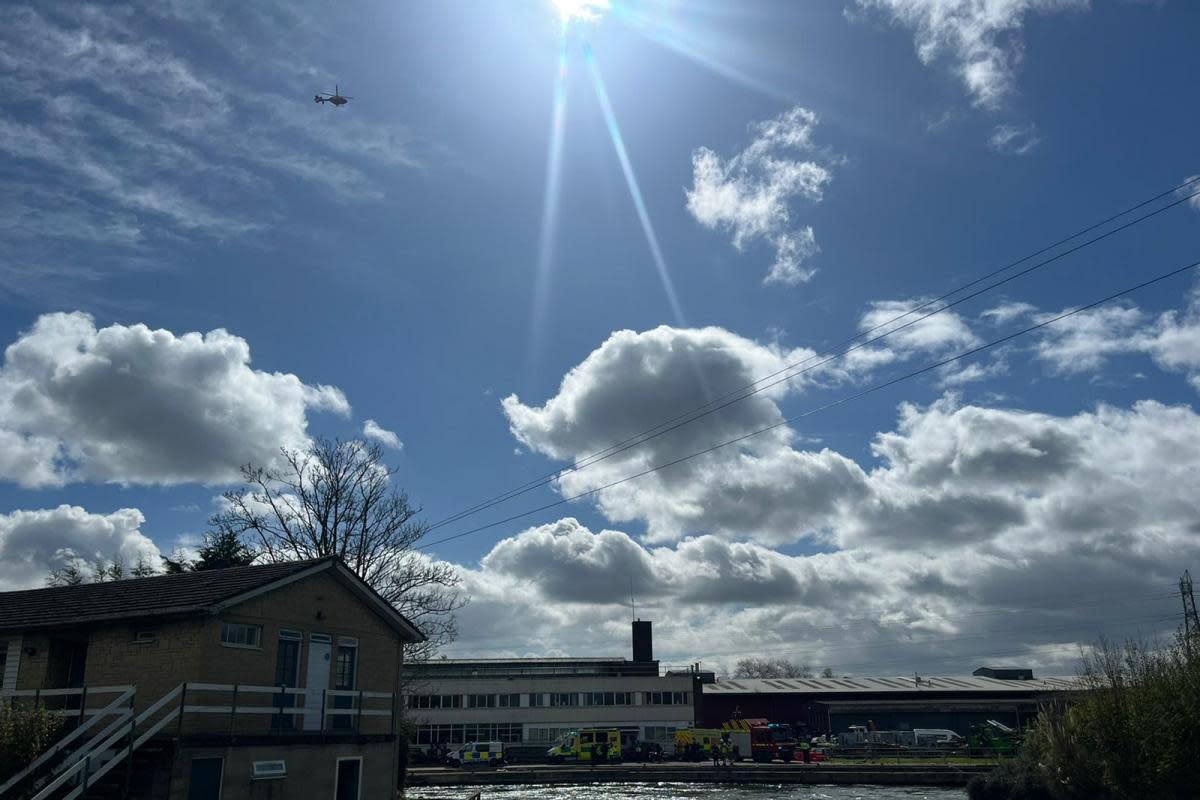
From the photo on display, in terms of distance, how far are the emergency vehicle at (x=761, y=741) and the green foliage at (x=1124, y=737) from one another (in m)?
35.8

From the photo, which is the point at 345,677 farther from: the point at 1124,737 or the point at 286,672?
the point at 1124,737

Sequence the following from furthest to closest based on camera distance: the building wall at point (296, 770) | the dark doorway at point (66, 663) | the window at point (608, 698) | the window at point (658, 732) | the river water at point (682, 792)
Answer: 1. the window at point (608, 698)
2. the window at point (658, 732)
3. the river water at point (682, 792)
4. the dark doorway at point (66, 663)
5. the building wall at point (296, 770)

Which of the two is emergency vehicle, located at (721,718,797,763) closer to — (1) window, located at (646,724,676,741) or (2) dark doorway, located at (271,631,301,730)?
(1) window, located at (646,724,676,741)

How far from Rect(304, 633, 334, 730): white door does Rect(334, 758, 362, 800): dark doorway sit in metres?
1.25

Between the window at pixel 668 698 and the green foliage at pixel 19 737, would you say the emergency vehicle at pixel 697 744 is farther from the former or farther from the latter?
the green foliage at pixel 19 737

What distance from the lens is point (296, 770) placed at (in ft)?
74.1

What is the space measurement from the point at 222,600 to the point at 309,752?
500cm

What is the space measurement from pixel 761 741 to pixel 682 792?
744 inches

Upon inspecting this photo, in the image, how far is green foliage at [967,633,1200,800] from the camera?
2188 centimetres

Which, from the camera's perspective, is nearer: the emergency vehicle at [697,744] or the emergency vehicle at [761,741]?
the emergency vehicle at [761,741]

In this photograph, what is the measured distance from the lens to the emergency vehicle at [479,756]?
63.7 meters

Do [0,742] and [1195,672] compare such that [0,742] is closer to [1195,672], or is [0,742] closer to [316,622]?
[316,622]

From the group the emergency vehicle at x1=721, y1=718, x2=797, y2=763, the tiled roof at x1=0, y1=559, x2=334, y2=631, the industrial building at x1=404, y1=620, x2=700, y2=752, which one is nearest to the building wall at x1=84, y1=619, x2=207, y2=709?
the tiled roof at x1=0, y1=559, x2=334, y2=631

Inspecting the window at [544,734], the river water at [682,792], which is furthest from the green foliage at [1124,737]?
the window at [544,734]
